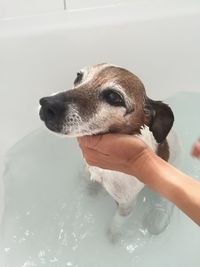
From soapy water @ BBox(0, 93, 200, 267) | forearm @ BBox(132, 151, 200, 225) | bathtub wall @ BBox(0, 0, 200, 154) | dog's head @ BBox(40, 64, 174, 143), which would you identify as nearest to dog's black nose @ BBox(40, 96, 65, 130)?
dog's head @ BBox(40, 64, 174, 143)

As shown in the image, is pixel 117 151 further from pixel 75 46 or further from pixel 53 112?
pixel 75 46

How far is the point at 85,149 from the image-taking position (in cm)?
119

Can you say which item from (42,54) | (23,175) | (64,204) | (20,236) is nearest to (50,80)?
(42,54)

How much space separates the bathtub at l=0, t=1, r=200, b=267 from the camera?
1812 millimetres

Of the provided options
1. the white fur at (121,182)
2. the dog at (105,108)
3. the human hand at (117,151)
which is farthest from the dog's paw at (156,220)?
the human hand at (117,151)

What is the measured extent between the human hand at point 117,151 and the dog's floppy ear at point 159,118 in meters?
0.12

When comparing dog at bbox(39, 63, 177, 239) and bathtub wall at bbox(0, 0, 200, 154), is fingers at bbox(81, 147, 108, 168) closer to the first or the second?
dog at bbox(39, 63, 177, 239)

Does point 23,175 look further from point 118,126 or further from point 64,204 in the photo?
point 118,126

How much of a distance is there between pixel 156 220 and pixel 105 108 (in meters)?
0.75

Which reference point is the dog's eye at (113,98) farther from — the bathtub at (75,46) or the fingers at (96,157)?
the bathtub at (75,46)

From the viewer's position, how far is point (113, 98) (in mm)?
1157

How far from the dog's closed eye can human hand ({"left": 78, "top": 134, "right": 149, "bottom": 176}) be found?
9 centimetres

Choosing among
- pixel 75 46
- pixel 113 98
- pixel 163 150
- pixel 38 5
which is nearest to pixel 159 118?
pixel 113 98

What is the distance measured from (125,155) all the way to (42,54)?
0.93 meters
